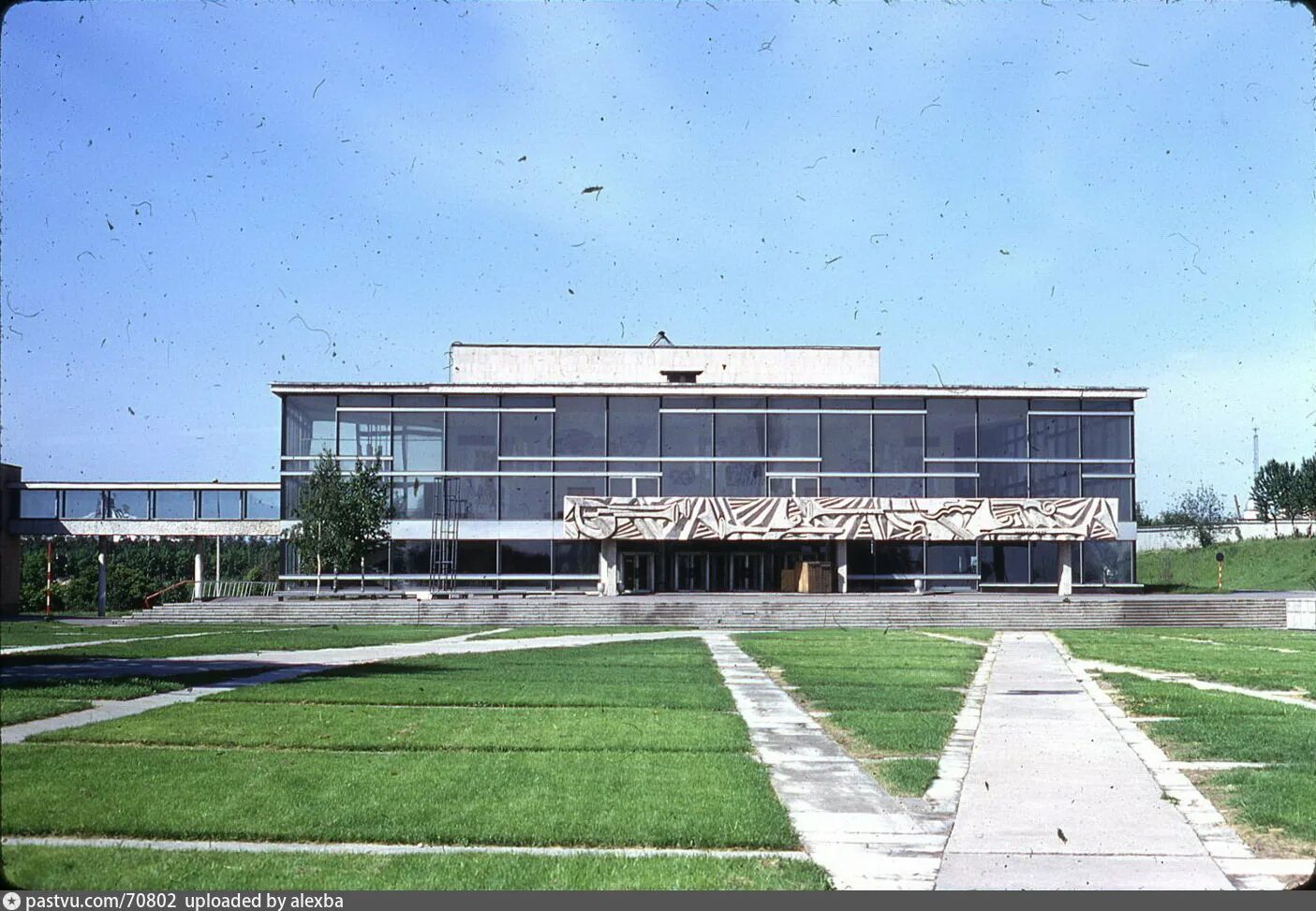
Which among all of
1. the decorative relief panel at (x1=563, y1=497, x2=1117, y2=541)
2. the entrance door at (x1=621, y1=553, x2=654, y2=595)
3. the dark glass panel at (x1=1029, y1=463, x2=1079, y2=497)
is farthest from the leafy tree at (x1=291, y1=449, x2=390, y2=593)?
the dark glass panel at (x1=1029, y1=463, x2=1079, y2=497)

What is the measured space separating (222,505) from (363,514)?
1249 cm

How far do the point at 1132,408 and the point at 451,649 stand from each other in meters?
42.2

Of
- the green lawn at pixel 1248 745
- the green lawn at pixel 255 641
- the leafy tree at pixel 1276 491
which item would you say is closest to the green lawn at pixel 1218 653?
the green lawn at pixel 1248 745

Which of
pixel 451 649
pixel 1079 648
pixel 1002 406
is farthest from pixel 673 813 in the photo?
pixel 1002 406

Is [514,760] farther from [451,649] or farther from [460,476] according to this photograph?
[460,476]

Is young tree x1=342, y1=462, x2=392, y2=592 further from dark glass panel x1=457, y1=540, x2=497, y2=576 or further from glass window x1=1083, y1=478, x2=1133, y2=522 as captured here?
glass window x1=1083, y1=478, x2=1133, y2=522

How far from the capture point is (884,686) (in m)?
20.0

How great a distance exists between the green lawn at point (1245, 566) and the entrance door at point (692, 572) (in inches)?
1104

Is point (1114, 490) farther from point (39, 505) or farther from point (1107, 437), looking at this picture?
point (39, 505)

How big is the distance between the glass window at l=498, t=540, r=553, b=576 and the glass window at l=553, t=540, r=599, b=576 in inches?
13.2

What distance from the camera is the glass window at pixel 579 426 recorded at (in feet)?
192

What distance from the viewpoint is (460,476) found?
58000 millimetres

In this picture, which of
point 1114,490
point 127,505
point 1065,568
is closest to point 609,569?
point 1065,568

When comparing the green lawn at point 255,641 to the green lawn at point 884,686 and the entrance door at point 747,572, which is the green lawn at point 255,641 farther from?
the entrance door at point 747,572
